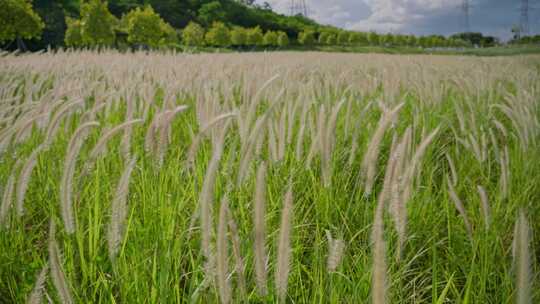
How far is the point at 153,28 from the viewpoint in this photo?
32.5 meters

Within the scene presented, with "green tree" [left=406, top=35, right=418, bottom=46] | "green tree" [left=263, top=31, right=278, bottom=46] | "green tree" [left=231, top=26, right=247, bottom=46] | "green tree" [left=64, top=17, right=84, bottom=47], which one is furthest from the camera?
"green tree" [left=406, top=35, right=418, bottom=46]

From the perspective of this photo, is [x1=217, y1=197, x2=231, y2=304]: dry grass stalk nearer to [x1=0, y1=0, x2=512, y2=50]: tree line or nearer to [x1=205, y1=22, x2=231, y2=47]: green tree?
[x1=0, y1=0, x2=512, y2=50]: tree line

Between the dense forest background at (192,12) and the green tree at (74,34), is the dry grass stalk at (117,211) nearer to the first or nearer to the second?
the green tree at (74,34)

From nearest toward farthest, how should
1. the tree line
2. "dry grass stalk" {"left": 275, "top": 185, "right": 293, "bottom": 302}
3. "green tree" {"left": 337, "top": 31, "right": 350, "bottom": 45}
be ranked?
"dry grass stalk" {"left": 275, "top": 185, "right": 293, "bottom": 302}
the tree line
"green tree" {"left": 337, "top": 31, "right": 350, "bottom": 45}

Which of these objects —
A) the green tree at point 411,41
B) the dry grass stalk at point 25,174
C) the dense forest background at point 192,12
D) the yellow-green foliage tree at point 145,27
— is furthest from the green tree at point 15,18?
the green tree at point 411,41

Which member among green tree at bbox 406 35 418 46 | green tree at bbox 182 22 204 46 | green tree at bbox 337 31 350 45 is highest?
green tree at bbox 406 35 418 46

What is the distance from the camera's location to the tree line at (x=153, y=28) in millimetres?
26703

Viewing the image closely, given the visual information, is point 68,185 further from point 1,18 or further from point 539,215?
point 1,18

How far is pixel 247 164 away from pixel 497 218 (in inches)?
37.3

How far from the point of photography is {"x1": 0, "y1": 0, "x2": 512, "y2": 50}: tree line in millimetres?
26703

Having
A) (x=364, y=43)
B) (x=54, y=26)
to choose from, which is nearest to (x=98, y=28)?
(x=54, y=26)

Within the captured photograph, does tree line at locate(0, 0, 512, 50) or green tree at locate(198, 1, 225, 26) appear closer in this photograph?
tree line at locate(0, 0, 512, 50)

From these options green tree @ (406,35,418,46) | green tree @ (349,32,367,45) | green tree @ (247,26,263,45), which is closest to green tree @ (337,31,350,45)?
green tree @ (349,32,367,45)

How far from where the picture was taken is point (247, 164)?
46.6 inches
